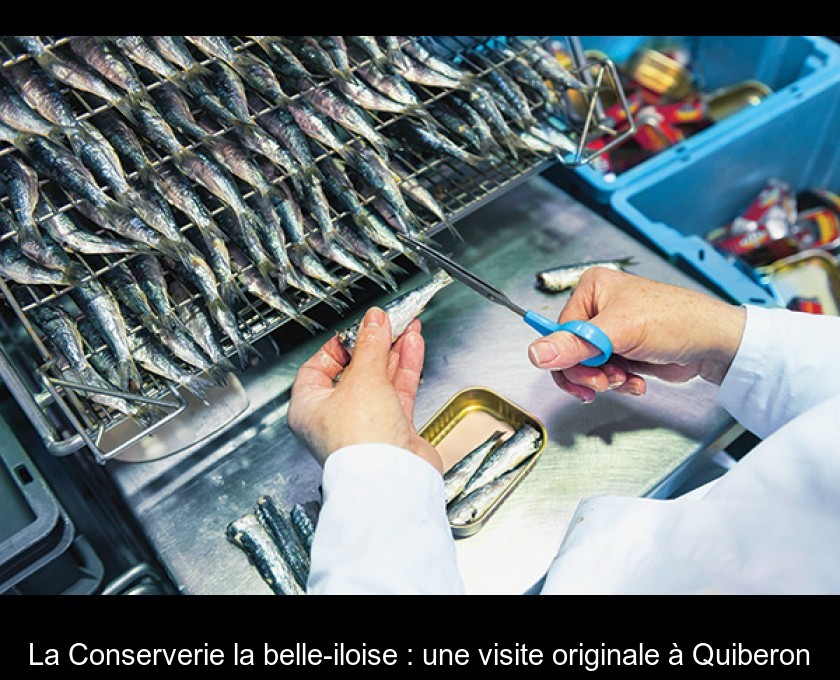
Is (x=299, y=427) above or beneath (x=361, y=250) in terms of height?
beneath

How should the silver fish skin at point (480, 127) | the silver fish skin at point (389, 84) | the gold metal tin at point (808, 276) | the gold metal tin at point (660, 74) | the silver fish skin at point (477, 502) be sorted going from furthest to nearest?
the gold metal tin at point (660, 74), the gold metal tin at point (808, 276), the silver fish skin at point (480, 127), the silver fish skin at point (389, 84), the silver fish skin at point (477, 502)

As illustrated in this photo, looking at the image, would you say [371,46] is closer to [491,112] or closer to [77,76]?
[491,112]

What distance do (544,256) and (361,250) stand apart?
0.73 meters

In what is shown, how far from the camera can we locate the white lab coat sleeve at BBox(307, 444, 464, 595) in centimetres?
138

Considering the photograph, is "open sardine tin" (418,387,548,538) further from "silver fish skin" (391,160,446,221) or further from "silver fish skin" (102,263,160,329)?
"silver fish skin" (102,263,160,329)

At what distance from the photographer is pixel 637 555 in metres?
1.48

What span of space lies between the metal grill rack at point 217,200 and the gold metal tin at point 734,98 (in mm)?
1174

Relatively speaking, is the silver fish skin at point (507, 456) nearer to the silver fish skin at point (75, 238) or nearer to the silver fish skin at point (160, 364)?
the silver fish skin at point (160, 364)

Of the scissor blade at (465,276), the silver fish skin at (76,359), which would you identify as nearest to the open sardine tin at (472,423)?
the scissor blade at (465,276)

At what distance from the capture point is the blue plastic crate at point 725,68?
258 cm

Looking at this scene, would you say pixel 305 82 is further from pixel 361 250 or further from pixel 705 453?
pixel 705 453

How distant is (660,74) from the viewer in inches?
138

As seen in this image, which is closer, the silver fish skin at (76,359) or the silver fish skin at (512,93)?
the silver fish skin at (76,359)

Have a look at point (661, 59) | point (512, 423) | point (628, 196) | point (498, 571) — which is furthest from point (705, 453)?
point (661, 59)
